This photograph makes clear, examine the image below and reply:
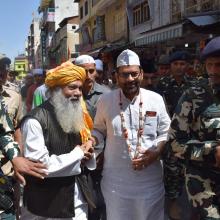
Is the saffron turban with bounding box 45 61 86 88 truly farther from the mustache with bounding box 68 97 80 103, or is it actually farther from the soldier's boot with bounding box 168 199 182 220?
the soldier's boot with bounding box 168 199 182 220

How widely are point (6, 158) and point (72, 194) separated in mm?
579

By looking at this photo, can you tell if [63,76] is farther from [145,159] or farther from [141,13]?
[141,13]

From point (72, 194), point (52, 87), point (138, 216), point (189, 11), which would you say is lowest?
point (138, 216)

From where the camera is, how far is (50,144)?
3.35 meters

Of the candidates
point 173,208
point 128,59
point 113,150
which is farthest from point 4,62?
point 173,208

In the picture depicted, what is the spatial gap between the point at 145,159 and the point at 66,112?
709 mm

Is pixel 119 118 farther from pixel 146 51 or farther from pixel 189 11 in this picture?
pixel 146 51

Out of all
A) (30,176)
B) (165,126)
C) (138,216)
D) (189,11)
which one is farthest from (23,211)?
(189,11)

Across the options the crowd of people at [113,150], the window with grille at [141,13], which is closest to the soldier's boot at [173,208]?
the crowd of people at [113,150]

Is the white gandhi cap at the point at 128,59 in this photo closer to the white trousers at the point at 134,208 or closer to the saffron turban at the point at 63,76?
the saffron turban at the point at 63,76

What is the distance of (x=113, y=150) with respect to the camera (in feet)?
12.0

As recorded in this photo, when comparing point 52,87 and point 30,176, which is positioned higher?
point 52,87

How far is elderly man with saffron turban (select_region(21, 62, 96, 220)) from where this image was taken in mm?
3273

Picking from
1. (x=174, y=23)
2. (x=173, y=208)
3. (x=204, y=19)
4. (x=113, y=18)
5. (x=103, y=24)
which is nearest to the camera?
(x=173, y=208)
